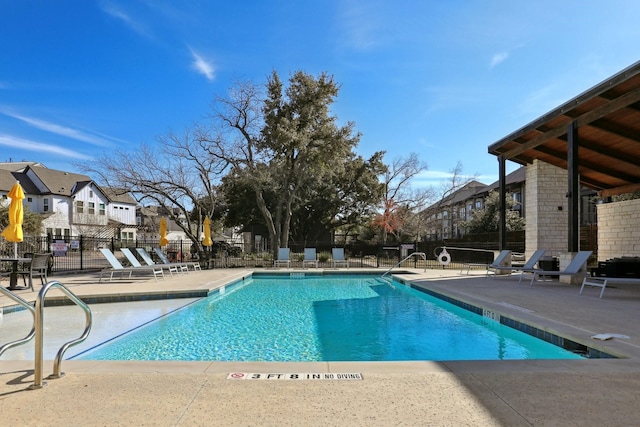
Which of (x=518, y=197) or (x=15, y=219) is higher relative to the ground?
(x=518, y=197)

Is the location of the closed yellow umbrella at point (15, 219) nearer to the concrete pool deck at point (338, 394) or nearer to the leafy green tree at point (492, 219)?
the concrete pool deck at point (338, 394)

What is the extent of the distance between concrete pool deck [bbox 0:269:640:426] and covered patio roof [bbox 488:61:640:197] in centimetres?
708

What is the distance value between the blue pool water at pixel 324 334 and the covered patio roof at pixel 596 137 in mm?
5805

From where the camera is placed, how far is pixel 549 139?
36.7 feet

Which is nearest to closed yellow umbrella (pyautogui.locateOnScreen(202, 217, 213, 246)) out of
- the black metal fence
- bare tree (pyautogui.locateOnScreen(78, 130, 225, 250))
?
the black metal fence

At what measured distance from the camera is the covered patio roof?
29.1 ft

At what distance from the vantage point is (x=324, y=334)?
6324 mm

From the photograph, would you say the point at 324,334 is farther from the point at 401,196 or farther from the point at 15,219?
the point at 401,196

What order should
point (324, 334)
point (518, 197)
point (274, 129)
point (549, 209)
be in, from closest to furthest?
point (324, 334)
point (549, 209)
point (274, 129)
point (518, 197)

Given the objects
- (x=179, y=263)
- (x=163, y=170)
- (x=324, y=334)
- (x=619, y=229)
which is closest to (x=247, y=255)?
(x=163, y=170)

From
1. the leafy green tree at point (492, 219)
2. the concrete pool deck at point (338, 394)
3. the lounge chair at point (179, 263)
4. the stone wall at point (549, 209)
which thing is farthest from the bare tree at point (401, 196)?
the concrete pool deck at point (338, 394)

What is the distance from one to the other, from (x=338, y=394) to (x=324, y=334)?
139 inches

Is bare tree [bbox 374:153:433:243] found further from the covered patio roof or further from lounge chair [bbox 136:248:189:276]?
lounge chair [bbox 136:248:189:276]

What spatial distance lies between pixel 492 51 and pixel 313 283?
893 cm
